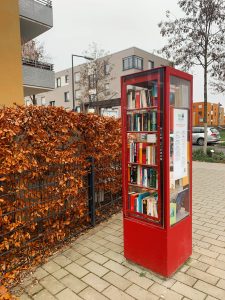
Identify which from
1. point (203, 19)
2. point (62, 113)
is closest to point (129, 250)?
point (62, 113)

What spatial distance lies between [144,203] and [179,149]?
0.79 metres

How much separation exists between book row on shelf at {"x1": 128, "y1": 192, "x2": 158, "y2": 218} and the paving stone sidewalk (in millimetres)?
710

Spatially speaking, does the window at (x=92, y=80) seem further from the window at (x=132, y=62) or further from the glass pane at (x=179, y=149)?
the glass pane at (x=179, y=149)

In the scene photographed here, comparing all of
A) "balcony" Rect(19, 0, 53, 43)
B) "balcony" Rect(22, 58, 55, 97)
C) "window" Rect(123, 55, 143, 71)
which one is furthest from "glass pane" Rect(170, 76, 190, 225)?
"window" Rect(123, 55, 143, 71)

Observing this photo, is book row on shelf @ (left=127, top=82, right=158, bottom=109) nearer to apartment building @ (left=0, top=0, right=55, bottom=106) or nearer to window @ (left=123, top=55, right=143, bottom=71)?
apartment building @ (left=0, top=0, right=55, bottom=106)

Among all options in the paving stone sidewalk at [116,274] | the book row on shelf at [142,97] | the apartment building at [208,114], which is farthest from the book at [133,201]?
the apartment building at [208,114]

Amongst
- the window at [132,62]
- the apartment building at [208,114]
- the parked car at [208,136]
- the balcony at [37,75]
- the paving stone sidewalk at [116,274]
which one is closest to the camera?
the paving stone sidewalk at [116,274]

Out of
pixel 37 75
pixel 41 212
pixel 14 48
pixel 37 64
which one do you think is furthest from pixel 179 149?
pixel 37 64

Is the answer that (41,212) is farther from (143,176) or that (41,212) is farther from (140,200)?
(143,176)

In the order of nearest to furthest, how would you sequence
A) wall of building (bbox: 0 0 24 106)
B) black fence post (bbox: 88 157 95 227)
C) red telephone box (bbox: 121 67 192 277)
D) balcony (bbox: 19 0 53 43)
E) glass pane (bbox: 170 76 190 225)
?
red telephone box (bbox: 121 67 192 277)
glass pane (bbox: 170 76 190 225)
black fence post (bbox: 88 157 95 227)
wall of building (bbox: 0 0 24 106)
balcony (bbox: 19 0 53 43)

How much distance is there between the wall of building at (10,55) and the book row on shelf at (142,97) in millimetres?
7001

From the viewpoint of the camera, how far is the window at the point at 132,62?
29587 millimetres

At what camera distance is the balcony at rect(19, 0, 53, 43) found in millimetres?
10609

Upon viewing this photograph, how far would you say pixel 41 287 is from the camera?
2.66m
